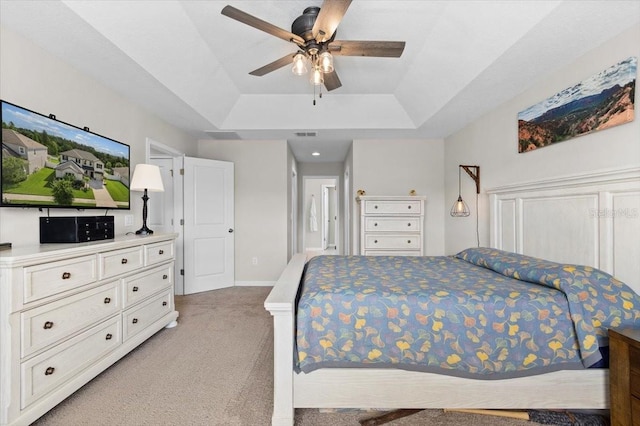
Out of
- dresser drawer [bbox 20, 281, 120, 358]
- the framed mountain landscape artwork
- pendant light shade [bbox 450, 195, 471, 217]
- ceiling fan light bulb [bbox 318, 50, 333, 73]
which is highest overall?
ceiling fan light bulb [bbox 318, 50, 333, 73]

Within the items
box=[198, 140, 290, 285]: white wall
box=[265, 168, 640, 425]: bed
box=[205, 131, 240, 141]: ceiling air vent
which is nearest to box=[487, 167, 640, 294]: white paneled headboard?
box=[265, 168, 640, 425]: bed

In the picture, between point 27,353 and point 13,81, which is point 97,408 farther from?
point 13,81

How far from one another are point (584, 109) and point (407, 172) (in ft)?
8.19

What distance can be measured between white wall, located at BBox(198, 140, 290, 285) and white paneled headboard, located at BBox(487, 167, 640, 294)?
3008 millimetres

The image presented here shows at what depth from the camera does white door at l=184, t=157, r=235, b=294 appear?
3.99 metres

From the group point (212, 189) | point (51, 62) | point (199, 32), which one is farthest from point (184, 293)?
point (199, 32)

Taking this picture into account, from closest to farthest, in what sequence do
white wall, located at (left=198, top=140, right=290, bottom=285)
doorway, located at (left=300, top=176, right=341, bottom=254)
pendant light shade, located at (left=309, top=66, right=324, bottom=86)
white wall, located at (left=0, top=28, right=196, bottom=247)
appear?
1. white wall, located at (left=0, top=28, right=196, bottom=247)
2. pendant light shade, located at (left=309, top=66, right=324, bottom=86)
3. white wall, located at (left=198, top=140, right=290, bottom=285)
4. doorway, located at (left=300, top=176, right=341, bottom=254)

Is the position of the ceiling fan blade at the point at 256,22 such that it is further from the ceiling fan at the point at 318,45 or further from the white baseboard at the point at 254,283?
the white baseboard at the point at 254,283

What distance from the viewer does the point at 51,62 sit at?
2.05 metres

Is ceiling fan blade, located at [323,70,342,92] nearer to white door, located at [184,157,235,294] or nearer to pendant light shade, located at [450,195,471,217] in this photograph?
pendant light shade, located at [450,195,471,217]

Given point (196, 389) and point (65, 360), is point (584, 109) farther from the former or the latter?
point (65, 360)

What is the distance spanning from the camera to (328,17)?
165 cm

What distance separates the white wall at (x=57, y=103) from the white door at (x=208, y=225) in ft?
3.02

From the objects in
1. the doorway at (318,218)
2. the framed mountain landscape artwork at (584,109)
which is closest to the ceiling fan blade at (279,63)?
the framed mountain landscape artwork at (584,109)
